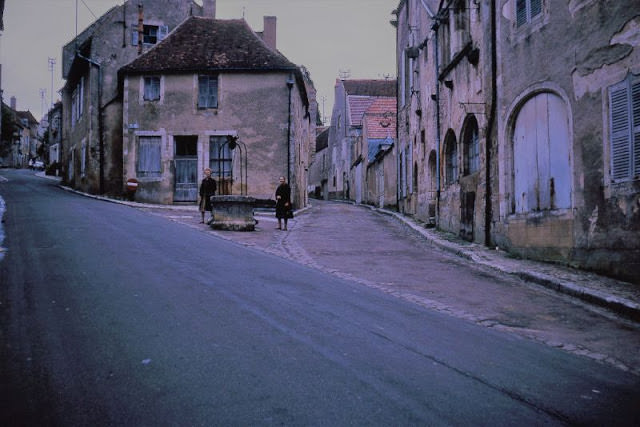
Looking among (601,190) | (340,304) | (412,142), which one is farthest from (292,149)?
(340,304)

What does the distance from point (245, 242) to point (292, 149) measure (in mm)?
11755

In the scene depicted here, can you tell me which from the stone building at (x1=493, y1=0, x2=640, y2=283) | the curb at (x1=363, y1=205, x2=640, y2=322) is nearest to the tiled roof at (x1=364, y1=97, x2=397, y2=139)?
the stone building at (x1=493, y1=0, x2=640, y2=283)

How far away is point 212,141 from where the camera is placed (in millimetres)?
24734

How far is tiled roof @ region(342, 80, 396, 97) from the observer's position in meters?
45.9

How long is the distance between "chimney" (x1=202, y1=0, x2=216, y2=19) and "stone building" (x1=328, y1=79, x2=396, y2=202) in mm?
14860

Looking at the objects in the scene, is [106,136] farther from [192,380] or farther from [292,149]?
[192,380]

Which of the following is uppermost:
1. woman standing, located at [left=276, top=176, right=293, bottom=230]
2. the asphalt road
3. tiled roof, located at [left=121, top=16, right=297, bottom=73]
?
tiled roof, located at [left=121, top=16, right=297, bottom=73]

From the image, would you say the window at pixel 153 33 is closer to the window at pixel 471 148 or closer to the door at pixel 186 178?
the door at pixel 186 178

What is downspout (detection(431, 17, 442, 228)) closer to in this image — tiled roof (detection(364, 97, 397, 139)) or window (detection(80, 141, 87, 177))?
tiled roof (detection(364, 97, 397, 139))

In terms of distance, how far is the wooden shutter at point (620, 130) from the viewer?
324 inches

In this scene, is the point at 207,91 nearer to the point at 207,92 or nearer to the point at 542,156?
the point at 207,92

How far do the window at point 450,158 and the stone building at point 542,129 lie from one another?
3cm

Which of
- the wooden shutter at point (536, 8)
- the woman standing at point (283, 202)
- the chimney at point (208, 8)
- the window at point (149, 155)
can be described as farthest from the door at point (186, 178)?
the wooden shutter at point (536, 8)

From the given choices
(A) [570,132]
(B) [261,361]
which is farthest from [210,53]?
(B) [261,361]
